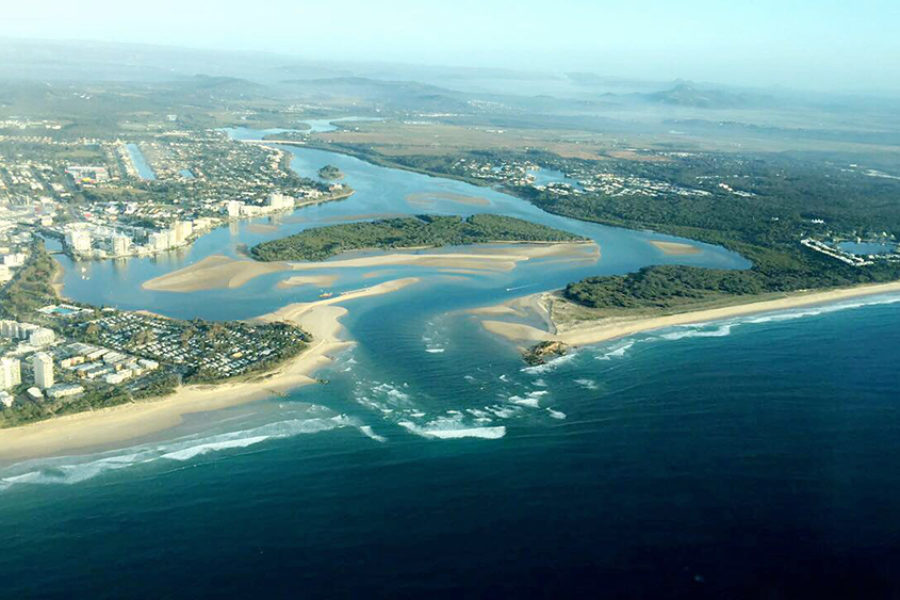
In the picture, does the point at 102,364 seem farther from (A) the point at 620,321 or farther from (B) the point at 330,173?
(B) the point at 330,173

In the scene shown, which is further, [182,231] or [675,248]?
[675,248]

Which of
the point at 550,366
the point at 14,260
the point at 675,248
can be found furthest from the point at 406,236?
the point at 550,366

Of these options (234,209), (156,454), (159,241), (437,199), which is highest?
(437,199)

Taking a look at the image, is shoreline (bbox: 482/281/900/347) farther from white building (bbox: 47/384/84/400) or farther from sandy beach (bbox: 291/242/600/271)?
white building (bbox: 47/384/84/400)

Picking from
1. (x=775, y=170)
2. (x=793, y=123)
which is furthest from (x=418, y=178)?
(x=793, y=123)

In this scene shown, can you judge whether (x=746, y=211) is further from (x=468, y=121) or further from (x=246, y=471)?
(x=468, y=121)

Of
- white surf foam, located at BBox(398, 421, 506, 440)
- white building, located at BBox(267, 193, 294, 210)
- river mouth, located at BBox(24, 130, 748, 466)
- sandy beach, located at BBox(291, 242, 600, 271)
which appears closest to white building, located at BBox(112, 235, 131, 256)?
river mouth, located at BBox(24, 130, 748, 466)
